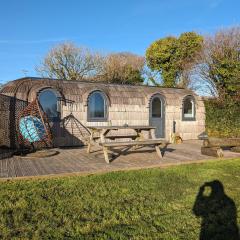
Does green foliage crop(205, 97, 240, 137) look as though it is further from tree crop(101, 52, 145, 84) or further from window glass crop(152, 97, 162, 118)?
tree crop(101, 52, 145, 84)

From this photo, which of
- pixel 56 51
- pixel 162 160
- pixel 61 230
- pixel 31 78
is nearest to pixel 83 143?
pixel 31 78

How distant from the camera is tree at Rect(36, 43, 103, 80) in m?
30.3

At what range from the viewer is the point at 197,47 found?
29.1 m

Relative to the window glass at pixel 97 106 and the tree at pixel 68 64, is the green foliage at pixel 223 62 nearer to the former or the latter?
the window glass at pixel 97 106

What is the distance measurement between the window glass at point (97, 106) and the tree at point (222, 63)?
967cm

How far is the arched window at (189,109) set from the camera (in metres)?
16.9

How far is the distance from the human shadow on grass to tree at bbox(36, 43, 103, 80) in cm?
2544

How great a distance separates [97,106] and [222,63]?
1099 centimetres

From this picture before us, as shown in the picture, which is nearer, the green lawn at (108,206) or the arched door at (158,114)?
the green lawn at (108,206)

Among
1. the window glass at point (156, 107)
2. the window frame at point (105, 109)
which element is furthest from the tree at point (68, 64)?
the window frame at point (105, 109)

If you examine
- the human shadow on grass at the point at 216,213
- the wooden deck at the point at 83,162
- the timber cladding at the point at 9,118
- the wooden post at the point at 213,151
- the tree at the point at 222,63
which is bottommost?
the human shadow on grass at the point at 216,213

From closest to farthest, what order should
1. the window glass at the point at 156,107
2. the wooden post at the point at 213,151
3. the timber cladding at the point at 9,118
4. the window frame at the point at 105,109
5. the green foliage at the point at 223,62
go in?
the wooden post at the point at 213,151, the timber cladding at the point at 9,118, the window frame at the point at 105,109, the window glass at the point at 156,107, the green foliage at the point at 223,62

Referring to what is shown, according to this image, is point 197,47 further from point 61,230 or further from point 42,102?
point 61,230

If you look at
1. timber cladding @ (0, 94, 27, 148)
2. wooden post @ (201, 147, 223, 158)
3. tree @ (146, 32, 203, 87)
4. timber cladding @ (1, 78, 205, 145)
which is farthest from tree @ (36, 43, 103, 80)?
wooden post @ (201, 147, 223, 158)
